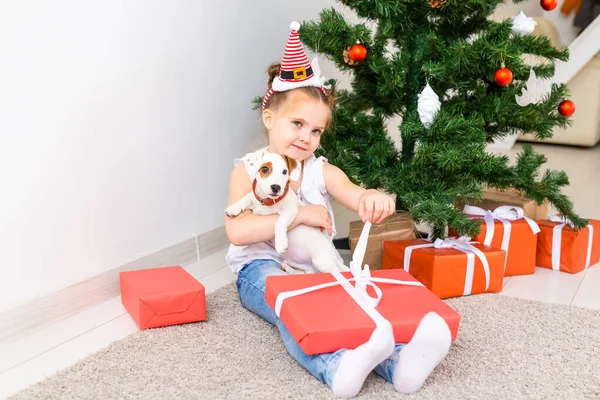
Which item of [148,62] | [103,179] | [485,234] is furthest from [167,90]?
[485,234]

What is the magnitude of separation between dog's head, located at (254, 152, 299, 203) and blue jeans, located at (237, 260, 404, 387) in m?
0.22

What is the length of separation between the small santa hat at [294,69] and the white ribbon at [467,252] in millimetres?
491

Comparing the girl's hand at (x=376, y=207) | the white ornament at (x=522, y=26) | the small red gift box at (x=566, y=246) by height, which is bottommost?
the small red gift box at (x=566, y=246)

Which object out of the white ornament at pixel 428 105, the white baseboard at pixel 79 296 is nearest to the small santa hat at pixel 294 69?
the white ornament at pixel 428 105

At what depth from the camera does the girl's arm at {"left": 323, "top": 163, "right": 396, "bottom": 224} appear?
51.3 inches

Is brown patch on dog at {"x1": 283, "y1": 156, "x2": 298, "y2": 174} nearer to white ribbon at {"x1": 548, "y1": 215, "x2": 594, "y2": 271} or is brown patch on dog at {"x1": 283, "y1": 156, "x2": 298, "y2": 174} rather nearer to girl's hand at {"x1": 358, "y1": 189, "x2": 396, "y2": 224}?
girl's hand at {"x1": 358, "y1": 189, "x2": 396, "y2": 224}

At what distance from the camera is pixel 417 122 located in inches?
62.2

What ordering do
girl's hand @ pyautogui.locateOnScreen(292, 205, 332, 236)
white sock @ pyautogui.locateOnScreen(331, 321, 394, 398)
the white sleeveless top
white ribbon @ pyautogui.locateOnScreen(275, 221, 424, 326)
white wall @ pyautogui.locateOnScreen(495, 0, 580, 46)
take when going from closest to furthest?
white sock @ pyautogui.locateOnScreen(331, 321, 394, 398) < white ribbon @ pyautogui.locateOnScreen(275, 221, 424, 326) < girl's hand @ pyautogui.locateOnScreen(292, 205, 332, 236) < the white sleeveless top < white wall @ pyautogui.locateOnScreen(495, 0, 580, 46)

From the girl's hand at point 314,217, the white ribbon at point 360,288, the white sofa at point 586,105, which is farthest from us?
the white sofa at point 586,105

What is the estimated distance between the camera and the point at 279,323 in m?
1.28

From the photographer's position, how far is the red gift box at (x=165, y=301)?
4.47ft

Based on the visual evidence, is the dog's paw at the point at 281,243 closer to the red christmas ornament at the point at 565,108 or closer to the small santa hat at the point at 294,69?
the small santa hat at the point at 294,69

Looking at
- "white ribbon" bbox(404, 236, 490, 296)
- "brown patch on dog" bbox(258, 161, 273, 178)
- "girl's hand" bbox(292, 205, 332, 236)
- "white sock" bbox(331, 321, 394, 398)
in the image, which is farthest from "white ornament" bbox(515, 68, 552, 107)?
"white sock" bbox(331, 321, 394, 398)

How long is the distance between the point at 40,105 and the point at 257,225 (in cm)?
54
